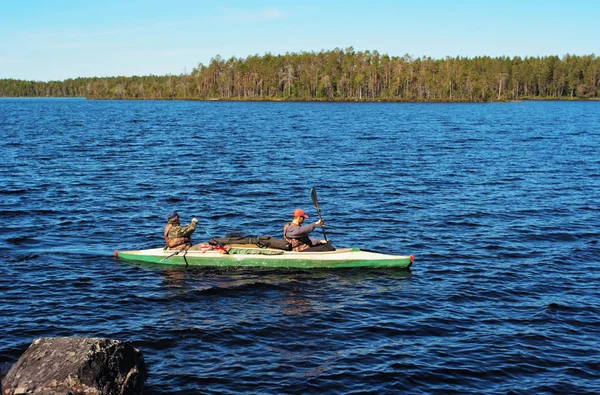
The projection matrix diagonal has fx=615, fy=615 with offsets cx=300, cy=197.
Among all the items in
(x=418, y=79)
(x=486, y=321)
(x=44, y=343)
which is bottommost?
(x=486, y=321)

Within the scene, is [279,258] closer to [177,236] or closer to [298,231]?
[298,231]

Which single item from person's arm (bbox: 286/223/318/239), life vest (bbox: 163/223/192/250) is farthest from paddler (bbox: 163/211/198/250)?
person's arm (bbox: 286/223/318/239)

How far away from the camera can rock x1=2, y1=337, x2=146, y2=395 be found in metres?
9.43

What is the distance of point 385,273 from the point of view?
19062mm

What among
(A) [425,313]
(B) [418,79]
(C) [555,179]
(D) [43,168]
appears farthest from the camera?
(B) [418,79]

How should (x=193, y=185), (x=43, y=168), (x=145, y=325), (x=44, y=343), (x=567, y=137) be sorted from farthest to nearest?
(x=567, y=137)
(x=43, y=168)
(x=193, y=185)
(x=145, y=325)
(x=44, y=343)

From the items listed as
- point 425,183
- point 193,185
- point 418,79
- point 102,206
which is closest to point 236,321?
point 102,206

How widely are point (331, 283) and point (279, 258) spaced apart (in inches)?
79.6

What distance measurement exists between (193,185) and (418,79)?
170 metres

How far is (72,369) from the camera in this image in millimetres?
9508

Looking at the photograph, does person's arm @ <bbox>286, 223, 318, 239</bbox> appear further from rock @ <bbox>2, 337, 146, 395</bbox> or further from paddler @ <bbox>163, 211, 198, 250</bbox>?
rock @ <bbox>2, 337, 146, 395</bbox>

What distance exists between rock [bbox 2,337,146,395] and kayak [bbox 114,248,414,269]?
906 centimetres

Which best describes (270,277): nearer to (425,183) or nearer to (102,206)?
(102,206)

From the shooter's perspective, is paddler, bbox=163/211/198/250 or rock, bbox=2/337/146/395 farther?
paddler, bbox=163/211/198/250
